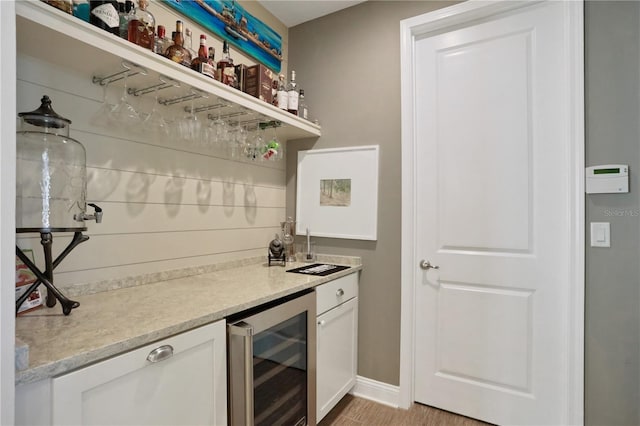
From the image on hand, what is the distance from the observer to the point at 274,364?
1494 millimetres

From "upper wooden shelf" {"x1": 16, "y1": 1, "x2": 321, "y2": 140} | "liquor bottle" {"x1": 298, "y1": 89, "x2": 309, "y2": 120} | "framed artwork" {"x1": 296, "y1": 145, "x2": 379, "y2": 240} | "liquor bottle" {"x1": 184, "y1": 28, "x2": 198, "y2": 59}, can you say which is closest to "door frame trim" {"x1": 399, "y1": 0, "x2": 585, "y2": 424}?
"framed artwork" {"x1": 296, "y1": 145, "x2": 379, "y2": 240}

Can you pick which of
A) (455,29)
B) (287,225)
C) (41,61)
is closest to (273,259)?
(287,225)

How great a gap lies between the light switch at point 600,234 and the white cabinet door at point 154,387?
70.4 inches

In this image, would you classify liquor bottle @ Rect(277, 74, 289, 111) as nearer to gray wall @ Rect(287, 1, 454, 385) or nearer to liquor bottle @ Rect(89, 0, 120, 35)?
gray wall @ Rect(287, 1, 454, 385)

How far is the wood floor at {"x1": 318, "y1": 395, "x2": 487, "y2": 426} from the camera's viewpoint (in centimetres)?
194

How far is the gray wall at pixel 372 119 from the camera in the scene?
2.16m

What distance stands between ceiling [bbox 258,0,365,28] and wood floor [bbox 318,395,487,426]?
8.90ft

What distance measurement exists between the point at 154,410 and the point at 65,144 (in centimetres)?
96

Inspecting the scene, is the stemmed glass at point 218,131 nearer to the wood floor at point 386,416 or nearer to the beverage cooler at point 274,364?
the beverage cooler at point 274,364

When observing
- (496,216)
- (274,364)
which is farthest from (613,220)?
(274,364)

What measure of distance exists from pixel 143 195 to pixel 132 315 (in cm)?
69

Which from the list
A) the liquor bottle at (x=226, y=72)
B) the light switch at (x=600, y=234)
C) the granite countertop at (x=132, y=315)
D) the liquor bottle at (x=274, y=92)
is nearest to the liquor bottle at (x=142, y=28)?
the liquor bottle at (x=226, y=72)

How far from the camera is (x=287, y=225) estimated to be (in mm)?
2408

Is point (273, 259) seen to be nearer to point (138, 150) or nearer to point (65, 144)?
point (138, 150)
